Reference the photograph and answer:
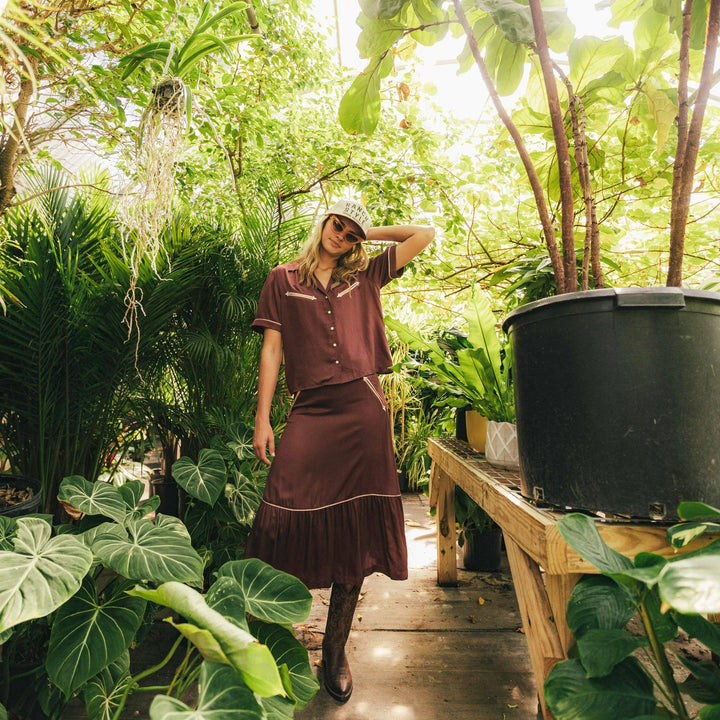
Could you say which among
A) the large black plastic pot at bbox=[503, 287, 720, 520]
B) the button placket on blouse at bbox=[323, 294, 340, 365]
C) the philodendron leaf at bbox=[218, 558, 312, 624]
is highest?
the button placket on blouse at bbox=[323, 294, 340, 365]

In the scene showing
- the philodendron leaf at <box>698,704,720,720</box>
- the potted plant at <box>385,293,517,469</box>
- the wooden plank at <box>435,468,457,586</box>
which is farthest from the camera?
the wooden plank at <box>435,468,457,586</box>

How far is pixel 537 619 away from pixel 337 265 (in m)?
1.32

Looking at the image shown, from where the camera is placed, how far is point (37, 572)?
0.90m

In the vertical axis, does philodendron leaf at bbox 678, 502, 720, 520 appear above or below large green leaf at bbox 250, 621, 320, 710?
above

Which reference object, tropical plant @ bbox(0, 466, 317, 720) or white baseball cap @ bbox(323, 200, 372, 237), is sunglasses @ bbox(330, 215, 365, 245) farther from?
tropical plant @ bbox(0, 466, 317, 720)

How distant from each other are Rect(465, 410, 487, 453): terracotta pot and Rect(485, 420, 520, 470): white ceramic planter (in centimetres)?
30

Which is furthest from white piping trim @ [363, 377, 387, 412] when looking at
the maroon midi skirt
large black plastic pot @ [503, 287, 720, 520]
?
large black plastic pot @ [503, 287, 720, 520]

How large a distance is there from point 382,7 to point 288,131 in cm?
221

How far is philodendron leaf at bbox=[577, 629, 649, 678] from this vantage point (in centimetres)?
71

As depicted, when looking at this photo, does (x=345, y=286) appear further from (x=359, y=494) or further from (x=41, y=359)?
(x=41, y=359)

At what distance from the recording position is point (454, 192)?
3.12m

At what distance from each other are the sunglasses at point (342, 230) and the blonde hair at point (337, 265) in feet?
0.11

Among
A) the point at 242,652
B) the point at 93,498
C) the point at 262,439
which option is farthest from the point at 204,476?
the point at 242,652

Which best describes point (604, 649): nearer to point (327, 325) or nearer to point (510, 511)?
point (510, 511)
